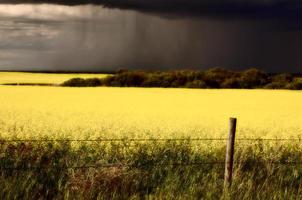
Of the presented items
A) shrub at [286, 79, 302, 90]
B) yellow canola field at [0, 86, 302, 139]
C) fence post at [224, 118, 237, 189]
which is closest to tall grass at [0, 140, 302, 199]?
fence post at [224, 118, 237, 189]

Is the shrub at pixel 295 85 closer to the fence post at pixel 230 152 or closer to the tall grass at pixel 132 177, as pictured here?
the tall grass at pixel 132 177

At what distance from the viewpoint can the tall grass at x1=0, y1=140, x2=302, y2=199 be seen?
5.24 metres

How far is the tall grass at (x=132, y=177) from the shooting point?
524cm

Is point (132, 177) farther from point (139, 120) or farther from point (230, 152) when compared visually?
point (139, 120)

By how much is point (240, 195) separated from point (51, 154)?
2928 mm

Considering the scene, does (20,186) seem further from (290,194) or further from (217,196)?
(290,194)

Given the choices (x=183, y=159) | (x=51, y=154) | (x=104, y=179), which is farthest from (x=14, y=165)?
(x=183, y=159)

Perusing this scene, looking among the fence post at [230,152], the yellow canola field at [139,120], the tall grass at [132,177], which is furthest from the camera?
the yellow canola field at [139,120]

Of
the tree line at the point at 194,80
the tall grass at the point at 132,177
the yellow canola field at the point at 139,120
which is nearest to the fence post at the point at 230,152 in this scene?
the tall grass at the point at 132,177

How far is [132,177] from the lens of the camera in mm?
5809

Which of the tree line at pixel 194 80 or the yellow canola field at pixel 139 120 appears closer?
the yellow canola field at pixel 139 120

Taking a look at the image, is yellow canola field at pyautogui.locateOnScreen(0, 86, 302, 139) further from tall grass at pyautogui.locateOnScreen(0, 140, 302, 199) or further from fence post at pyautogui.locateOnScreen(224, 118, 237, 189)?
fence post at pyautogui.locateOnScreen(224, 118, 237, 189)

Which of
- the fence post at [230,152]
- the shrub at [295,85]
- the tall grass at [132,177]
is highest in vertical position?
the fence post at [230,152]

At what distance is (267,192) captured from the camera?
18.0 ft
